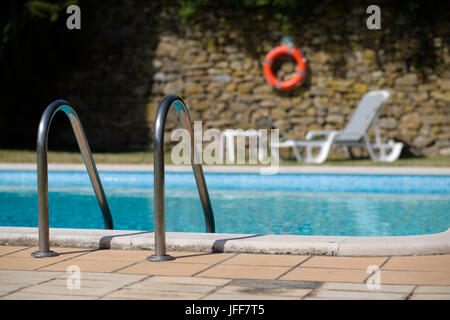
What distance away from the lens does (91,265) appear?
8.99ft

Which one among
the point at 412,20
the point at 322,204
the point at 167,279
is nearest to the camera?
the point at 167,279

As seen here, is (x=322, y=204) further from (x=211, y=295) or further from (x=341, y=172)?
(x=211, y=295)

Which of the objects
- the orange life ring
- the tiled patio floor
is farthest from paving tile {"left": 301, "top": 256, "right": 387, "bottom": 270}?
the orange life ring

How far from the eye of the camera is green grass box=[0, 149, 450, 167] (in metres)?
8.04

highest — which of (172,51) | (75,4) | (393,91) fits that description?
(75,4)

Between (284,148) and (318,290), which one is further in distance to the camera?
(284,148)

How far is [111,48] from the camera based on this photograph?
10.4 m

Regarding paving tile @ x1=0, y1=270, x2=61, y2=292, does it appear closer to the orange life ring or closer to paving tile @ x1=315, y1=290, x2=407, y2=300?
paving tile @ x1=315, y1=290, x2=407, y2=300

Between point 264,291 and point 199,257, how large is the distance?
25.3 inches

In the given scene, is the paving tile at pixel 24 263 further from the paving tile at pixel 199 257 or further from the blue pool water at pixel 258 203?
the blue pool water at pixel 258 203

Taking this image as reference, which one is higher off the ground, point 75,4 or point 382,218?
point 75,4

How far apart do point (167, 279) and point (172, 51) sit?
797 cm
